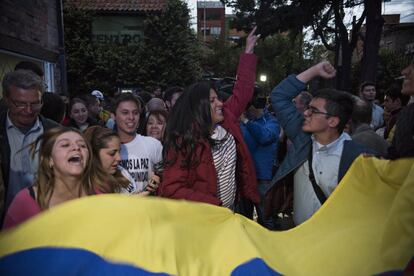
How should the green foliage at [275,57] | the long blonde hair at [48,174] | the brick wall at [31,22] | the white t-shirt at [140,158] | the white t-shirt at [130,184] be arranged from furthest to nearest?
the green foliage at [275,57] → the brick wall at [31,22] → the white t-shirt at [140,158] → the white t-shirt at [130,184] → the long blonde hair at [48,174]

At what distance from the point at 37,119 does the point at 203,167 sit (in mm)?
1294

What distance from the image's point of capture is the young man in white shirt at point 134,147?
3391 millimetres

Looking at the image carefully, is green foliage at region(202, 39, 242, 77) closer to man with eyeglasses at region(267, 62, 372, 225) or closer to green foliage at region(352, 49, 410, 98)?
green foliage at region(352, 49, 410, 98)

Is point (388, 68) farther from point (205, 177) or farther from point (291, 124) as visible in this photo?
point (205, 177)

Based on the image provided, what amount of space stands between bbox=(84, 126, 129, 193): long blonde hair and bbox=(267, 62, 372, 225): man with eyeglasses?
3.70 ft

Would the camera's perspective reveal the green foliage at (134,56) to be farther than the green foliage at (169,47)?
No

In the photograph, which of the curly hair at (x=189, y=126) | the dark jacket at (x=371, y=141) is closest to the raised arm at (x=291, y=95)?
the curly hair at (x=189, y=126)

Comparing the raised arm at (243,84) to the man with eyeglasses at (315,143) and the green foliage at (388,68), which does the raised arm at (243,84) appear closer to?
the man with eyeglasses at (315,143)

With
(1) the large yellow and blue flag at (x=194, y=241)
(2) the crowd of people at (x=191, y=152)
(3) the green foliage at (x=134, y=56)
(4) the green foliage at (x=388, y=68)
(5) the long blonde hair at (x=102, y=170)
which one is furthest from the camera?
(4) the green foliage at (x=388, y=68)

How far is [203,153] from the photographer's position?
Answer: 2.80m

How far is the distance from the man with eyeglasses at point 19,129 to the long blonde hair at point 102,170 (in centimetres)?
39

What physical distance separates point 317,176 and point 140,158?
1430mm

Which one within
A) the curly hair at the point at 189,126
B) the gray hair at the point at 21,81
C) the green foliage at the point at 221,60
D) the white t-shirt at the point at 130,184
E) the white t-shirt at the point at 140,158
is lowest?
the white t-shirt at the point at 130,184

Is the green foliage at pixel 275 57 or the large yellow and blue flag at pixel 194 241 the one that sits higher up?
the green foliage at pixel 275 57
